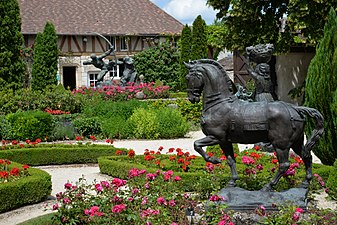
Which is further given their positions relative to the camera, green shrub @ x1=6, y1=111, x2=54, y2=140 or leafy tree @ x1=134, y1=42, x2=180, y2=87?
leafy tree @ x1=134, y1=42, x2=180, y2=87

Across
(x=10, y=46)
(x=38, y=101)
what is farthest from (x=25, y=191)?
(x=10, y=46)

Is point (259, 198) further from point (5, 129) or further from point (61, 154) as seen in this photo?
point (5, 129)

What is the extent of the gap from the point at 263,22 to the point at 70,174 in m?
10.3

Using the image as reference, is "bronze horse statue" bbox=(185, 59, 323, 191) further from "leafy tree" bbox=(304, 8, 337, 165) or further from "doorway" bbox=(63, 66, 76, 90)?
"doorway" bbox=(63, 66, 76, 90)

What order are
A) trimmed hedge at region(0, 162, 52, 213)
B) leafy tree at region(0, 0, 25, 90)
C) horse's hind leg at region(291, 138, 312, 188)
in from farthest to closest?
leafy tree at region(0, 0, 25, 90) → trimmed hedge at region(0, 162, 52, 213) → horse's hind leg at region(291, 138, 312, 188)

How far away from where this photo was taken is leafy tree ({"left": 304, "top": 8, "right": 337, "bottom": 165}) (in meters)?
9.79

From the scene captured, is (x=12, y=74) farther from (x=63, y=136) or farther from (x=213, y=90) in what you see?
(x=213, y=90)

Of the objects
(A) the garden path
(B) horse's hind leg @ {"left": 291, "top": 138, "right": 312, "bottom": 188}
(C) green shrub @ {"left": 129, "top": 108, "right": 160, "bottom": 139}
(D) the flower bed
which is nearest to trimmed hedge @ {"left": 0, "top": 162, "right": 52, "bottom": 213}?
(A) the garden path

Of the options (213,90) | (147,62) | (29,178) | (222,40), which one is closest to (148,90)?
(222,40)

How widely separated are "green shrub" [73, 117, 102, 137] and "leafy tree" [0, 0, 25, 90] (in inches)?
249

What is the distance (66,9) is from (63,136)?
63.0 ft

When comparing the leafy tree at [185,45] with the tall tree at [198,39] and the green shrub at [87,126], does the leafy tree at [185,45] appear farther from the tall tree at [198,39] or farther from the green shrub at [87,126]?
the green shrub at [87,126]

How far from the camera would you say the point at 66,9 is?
110 feet

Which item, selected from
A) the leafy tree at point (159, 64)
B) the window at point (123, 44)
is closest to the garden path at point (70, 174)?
the leafy tree at point (159, 64)
